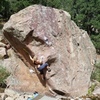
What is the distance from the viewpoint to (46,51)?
1442cm

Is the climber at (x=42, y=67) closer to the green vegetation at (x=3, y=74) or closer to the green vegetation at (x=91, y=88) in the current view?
the green vegetation at (x=3, y=74)

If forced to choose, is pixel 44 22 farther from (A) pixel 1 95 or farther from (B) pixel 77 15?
(B) pixel 77 15

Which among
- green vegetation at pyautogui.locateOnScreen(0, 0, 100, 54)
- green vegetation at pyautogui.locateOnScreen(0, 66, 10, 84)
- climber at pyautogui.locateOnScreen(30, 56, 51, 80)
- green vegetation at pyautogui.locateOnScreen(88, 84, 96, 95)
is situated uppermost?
climber at pyautogui.locateOnScreen(30, 56, 51, 80)

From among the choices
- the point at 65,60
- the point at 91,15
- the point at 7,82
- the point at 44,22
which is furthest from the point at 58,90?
the point at 91,15

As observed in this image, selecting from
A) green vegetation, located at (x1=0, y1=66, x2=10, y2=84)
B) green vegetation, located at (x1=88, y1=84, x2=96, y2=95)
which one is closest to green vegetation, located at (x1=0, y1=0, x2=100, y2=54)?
green vegetation, located at (x1=88, y1=84, x2=96, y2=95)

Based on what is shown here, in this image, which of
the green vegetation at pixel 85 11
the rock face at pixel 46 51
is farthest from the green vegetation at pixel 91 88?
the green vegetation at pixel 85 11

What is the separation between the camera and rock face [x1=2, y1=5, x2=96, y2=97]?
14.3 meters

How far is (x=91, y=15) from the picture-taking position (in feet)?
143

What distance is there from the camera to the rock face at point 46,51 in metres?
14.3

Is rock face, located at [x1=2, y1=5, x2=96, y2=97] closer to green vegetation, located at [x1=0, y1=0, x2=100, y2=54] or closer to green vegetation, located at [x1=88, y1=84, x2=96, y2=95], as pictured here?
green vegetation, located at [x1=88, y1=84, x2=96, y2=95]

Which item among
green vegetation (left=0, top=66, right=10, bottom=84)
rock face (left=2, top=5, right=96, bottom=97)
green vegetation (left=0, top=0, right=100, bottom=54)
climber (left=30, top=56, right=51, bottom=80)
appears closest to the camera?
climber (left=30, top=56, right=51, bottom=80)

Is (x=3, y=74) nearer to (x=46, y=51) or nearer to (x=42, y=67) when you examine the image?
Answer: (x=42, y=67)

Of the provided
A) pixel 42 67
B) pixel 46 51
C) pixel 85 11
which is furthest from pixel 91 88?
pixel 85 11

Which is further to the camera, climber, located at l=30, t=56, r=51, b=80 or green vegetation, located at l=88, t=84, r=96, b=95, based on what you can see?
green vegetation, located at l=88, t=84, r=96, b=95
